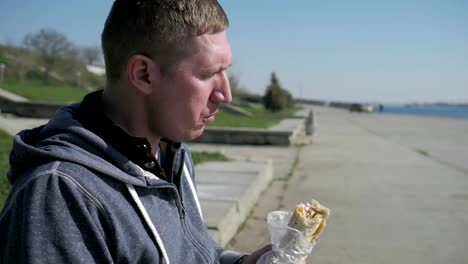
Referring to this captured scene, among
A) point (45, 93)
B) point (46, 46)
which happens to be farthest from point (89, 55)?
point (45, 93)

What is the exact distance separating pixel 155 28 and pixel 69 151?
42cm

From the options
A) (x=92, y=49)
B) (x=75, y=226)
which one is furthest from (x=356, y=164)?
(x=92, y=49)

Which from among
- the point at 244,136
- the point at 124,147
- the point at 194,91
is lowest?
the point at 244,136

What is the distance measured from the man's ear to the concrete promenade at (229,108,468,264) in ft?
10.2

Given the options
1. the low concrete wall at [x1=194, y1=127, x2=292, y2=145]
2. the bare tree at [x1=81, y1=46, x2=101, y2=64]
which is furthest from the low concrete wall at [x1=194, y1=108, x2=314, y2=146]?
the bare tree at [x1=81, y1=46, x2=101, y2=64]

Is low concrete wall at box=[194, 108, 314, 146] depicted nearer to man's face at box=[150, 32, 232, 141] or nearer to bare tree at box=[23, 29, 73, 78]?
man's face at box=[150, 32, 232, 141]

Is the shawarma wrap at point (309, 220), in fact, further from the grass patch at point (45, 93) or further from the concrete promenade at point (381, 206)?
the grass patch at point (45, 93)

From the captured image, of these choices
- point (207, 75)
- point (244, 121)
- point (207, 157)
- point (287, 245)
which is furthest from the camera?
point (244, 121)

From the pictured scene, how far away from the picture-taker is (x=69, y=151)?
1.24m

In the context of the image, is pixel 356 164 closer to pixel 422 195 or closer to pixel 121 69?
pixel 422 195

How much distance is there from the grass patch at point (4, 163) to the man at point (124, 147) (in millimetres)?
2952

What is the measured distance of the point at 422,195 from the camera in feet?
21.9

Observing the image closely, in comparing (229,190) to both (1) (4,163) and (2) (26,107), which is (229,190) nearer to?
(1) (4,163)

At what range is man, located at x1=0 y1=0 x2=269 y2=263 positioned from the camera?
1.12m
